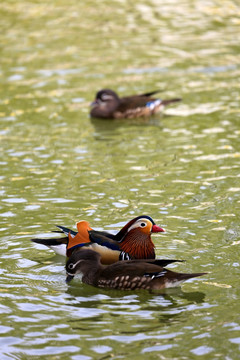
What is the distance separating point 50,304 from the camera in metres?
8.48

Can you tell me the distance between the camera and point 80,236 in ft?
31.3

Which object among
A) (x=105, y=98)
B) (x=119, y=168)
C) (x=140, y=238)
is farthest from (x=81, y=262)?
(x=105, y=98)

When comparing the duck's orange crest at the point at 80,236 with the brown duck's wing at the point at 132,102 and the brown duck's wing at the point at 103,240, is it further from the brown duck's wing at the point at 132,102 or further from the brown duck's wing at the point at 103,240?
the brown duck's wing at the point at 132,102

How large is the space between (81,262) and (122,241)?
66 cm

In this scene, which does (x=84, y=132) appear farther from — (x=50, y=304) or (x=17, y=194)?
(x=50, y=304)

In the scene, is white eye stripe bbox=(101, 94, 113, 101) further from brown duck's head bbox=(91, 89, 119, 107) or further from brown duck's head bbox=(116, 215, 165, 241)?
brown duck's head bbox=(116, 215, 165, 241)

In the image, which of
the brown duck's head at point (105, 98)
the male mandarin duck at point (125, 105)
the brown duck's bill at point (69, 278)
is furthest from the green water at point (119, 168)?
the brown duck's head at point (105, 98)

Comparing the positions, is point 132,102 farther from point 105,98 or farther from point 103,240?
Answer: point 103,240

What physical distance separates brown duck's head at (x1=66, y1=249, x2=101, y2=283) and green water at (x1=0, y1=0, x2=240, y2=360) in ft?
0.50

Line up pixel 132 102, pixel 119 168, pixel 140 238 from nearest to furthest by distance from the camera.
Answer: pixel 140 238
pixel 119 168
pixel 132 102

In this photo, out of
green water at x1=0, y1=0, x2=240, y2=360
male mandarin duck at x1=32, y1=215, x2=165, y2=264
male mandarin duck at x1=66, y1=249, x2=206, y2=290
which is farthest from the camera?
male mandarin duck at x1=32, y1=215, x2=165, y2=264

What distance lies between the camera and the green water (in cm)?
788

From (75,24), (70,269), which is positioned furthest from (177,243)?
(75,24)

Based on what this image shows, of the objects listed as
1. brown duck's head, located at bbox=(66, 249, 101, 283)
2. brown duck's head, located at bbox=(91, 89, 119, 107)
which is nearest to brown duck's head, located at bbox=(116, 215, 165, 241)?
brown duck's head, located at bbox=(66, 249, 101, 283)
